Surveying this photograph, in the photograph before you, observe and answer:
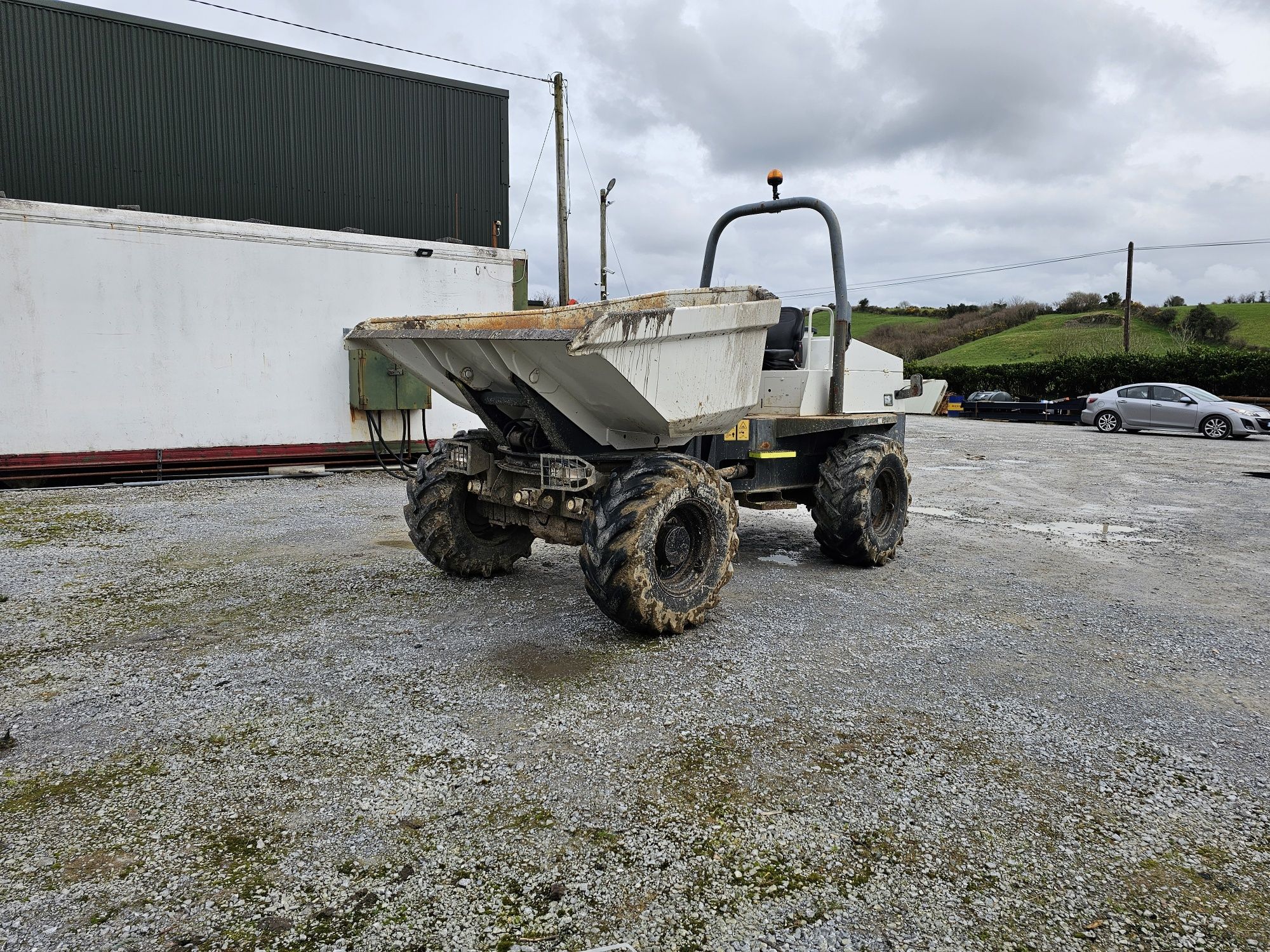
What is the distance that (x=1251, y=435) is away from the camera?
18.7 m

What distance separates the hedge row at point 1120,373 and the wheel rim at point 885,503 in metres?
21.7

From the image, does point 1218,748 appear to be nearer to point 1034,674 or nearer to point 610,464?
point 1034,674

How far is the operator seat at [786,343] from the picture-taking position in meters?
6.35

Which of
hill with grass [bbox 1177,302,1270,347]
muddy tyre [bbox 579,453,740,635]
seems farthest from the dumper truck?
hill with grass [bbox 1177,302,1270,347]

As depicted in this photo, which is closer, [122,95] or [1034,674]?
[1034,674]

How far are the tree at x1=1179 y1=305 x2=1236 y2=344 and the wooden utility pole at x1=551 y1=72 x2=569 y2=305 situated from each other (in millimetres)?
38300

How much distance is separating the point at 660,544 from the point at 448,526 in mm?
1705

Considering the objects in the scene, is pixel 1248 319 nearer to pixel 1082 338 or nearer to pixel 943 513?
pixel 1082 338

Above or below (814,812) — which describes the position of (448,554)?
above

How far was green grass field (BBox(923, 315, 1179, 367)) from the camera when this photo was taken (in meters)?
41.4

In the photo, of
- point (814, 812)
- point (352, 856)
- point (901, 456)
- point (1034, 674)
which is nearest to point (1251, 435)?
point (901, 456)

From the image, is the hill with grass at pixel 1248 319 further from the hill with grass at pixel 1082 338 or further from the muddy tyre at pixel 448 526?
the muddy tyre at pixel 448 526

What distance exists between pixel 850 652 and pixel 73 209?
395 inches

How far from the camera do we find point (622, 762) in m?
3.20
